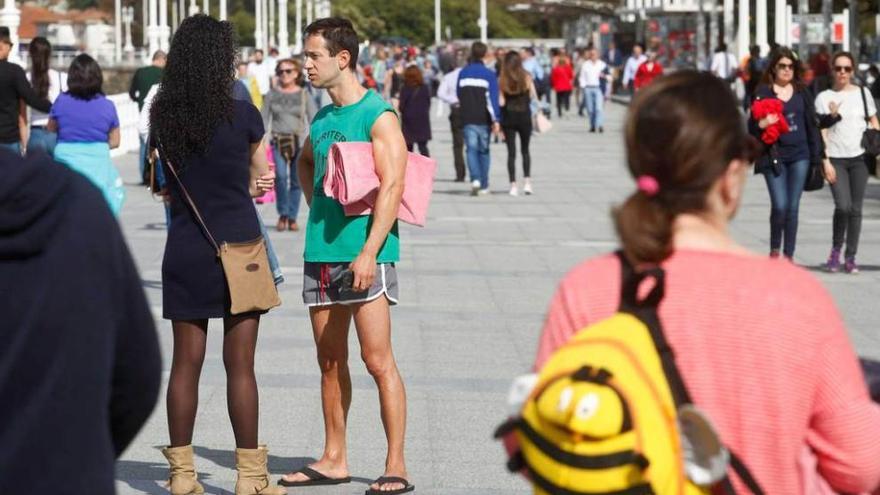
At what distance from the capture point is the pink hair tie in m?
2.98

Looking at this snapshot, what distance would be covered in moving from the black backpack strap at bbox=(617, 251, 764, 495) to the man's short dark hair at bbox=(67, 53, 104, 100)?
877 centimetres

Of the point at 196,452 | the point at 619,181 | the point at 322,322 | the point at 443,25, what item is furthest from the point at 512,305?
the point at 443,25

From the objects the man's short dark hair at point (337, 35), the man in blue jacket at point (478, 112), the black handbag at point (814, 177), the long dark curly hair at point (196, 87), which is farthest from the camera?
the man in blue jacket at point (478, 112)

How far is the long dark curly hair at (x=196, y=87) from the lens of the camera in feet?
20.5

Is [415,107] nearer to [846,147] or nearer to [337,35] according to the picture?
[846,147]

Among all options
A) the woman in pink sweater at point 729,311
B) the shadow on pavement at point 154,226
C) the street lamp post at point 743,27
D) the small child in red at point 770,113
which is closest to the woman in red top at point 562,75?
the street lamp post at point 743,27

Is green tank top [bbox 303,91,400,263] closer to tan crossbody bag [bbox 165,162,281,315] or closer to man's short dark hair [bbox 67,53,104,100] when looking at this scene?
tan crossbody bag [bbox 165,162,281,315]

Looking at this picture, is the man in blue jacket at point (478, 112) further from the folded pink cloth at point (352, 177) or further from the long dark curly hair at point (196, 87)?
the long dark curly hair at point (196, 87)

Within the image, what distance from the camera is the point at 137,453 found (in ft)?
25.0

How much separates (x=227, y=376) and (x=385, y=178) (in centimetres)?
87

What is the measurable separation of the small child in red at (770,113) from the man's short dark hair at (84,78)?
450 cm

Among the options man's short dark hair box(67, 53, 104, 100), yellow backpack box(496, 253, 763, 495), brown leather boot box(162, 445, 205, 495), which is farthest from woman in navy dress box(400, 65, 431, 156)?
yellow backpack box(496, 253, 763, 495)

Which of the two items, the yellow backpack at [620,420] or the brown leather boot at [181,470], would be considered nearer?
the yellow backpack at [620,420]

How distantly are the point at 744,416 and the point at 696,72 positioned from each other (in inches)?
23.5
